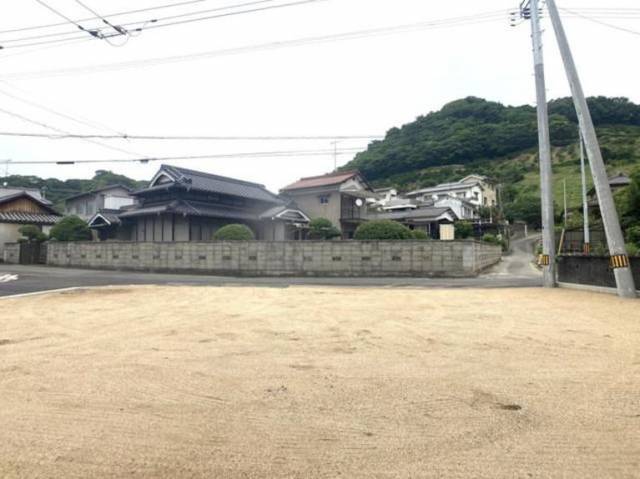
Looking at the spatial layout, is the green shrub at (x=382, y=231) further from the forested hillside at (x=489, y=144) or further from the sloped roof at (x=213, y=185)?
the forested hillside at (x=489, y=144)

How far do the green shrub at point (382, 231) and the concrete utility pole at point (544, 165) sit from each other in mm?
6697

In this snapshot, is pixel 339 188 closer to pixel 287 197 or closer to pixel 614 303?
pixel 287 197

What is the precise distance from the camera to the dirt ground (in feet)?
7.80

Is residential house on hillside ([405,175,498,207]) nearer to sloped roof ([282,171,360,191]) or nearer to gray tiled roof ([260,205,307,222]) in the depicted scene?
sloped roof ([282,171,360,191])

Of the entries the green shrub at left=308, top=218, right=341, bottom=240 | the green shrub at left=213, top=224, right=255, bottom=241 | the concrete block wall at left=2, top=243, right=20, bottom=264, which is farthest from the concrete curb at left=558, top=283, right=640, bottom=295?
the concrete block wall at left=2, top=243, right=20, bottom=264

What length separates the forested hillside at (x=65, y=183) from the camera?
51406mm

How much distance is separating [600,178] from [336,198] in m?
21.5

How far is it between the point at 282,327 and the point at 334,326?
857 millimetres

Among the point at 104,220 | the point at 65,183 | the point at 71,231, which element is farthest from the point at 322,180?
the point at 65,183

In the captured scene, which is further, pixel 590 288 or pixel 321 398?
pixel 590 288

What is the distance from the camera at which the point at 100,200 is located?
1409 inches

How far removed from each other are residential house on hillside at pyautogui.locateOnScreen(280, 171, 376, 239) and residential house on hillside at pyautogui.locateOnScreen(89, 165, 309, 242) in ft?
6.03

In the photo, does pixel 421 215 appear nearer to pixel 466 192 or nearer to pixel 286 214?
pixel 286 214

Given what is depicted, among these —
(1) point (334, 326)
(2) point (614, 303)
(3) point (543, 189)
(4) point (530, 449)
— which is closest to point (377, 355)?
(1) point (334, 326)
